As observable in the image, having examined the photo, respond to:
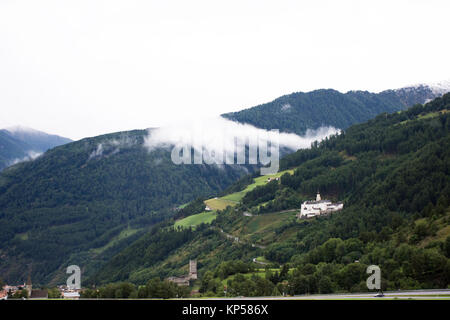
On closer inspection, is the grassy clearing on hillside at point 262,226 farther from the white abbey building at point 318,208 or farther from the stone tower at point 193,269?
the stone tower at point 193,269

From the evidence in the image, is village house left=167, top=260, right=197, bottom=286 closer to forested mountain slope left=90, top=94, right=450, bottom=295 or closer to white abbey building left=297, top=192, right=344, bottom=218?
forested mountain slope left=90, top=94, right=450, bottom=295

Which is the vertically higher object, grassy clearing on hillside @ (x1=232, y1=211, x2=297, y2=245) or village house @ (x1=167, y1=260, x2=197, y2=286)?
grassy clearing on hillside @ (x1=232, y1=211, x2=297, y2=245)

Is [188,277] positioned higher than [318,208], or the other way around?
[318,208]

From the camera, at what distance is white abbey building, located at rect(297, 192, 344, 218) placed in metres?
148

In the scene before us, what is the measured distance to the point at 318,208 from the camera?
149 m

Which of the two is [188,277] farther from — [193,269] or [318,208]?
[318,208]

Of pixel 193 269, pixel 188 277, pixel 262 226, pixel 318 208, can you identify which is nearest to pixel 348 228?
pixel 318 208

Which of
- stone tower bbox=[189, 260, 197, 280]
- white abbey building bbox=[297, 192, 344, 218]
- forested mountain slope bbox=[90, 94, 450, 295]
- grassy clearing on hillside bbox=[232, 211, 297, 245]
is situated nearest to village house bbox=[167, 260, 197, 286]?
stone tower bbox=[189, 260, 197, 280]

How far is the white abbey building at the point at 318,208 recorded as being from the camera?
484ft

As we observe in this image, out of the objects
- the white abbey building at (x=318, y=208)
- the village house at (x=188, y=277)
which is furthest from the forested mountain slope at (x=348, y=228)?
the white abbey building at (x=318, y=208)

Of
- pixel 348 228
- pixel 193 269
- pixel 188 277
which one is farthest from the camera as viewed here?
pixel 193 269

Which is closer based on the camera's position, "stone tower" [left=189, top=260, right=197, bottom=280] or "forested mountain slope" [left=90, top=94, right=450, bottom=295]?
"forested mountain slope" [left=90, top=94, right=450, bottom=295]

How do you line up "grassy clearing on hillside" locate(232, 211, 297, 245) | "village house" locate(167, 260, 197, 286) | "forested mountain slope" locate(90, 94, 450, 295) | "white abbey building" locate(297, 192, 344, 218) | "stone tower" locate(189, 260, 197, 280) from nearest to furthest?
"forested mountain slope" locate(90, 94, 450, 295), "village house" locate(167, 260, 197, 286), "stone tower" locate(189, 260, 197, 280), "grassy clearing on hillside" locate(232, 211, 297, 245), "white abbey building" locate(297, 192, 344, 218)
